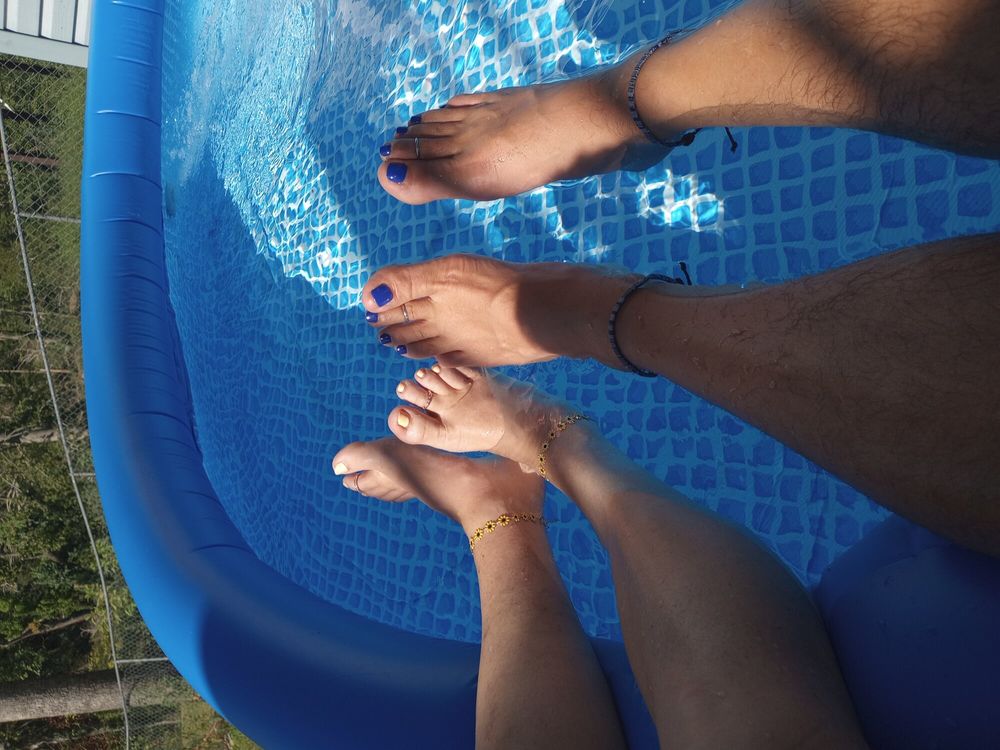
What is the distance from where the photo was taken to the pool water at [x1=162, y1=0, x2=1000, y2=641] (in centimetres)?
183

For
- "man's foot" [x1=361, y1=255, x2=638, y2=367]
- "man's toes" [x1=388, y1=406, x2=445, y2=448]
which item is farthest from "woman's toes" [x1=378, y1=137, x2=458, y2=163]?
"man's toes" [x1=388, y1=406, x2=445, y2=448]

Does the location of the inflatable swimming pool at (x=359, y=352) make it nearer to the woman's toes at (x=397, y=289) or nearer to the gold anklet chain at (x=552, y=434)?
the gold anklet chain at (x=552, y=434)

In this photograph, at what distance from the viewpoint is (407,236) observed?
7.99 ft

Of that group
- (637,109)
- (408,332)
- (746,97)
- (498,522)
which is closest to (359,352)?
(408,332)

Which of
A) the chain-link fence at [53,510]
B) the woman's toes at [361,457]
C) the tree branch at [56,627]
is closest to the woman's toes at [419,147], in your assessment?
the woman's toes at [361,457]

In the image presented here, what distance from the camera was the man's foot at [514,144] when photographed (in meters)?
1.64

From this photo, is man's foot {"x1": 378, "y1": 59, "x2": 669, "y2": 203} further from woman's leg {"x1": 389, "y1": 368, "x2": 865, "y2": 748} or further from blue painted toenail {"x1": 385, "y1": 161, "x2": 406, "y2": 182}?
woman's leg {"x1": 389, "y1": 368, "x2": 865, "y2": 748}

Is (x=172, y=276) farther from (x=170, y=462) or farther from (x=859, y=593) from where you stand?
(x=859, y=593)

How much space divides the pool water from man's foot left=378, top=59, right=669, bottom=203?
38cm

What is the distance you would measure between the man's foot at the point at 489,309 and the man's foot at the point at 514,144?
0.21 meters

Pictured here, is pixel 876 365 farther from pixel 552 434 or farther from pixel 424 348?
pixel 424 348

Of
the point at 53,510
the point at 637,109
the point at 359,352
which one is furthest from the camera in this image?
the point at 53,510

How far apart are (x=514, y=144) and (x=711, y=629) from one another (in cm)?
119

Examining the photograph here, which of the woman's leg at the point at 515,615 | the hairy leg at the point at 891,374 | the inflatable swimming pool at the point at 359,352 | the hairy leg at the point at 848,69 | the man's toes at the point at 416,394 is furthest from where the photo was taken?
the man's toes at the point at 416,394
